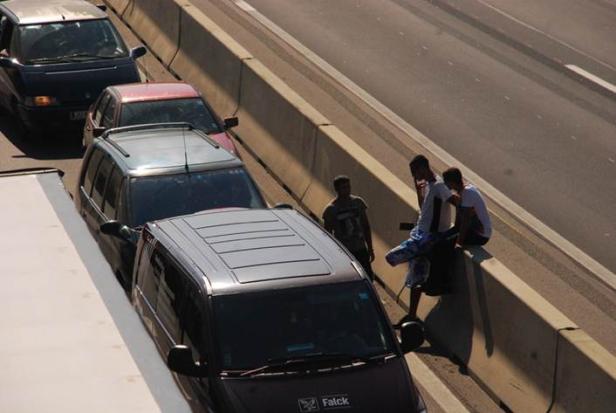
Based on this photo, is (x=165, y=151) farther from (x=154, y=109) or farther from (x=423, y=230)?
(x=154, y=109)

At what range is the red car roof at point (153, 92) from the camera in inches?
750

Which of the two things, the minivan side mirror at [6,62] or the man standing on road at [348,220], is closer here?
the man standing on road at [348,220]

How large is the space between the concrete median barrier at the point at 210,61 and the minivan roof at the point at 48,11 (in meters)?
1.61

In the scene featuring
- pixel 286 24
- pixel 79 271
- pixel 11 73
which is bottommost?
pixel 286 24

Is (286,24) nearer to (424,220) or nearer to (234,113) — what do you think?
(234,113)

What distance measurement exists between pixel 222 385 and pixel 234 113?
39.5 feet

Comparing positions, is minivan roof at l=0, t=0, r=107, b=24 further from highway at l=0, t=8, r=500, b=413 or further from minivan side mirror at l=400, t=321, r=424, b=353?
minivan side mirror at l=400, t=321, r=424, b=353

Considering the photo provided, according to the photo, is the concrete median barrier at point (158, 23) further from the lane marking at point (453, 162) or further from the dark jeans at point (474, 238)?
the dark jeans at point (474, 238)

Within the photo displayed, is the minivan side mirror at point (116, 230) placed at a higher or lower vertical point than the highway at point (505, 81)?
higher

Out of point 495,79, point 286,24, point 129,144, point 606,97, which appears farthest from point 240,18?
point 129,144

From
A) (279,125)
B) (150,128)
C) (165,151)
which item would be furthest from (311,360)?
(279,125)

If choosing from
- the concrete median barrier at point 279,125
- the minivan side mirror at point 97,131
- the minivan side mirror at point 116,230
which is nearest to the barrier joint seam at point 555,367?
the minivan side mirror at point 116,230

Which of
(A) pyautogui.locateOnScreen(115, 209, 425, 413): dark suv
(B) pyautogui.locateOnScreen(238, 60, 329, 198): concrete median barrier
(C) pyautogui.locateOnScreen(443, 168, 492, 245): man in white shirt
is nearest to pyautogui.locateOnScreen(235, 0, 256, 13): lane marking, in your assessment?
(B) pyautogui.locateOnScreen(238, 60, 329, 198): concrete median barrier

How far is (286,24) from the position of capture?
30.1m
